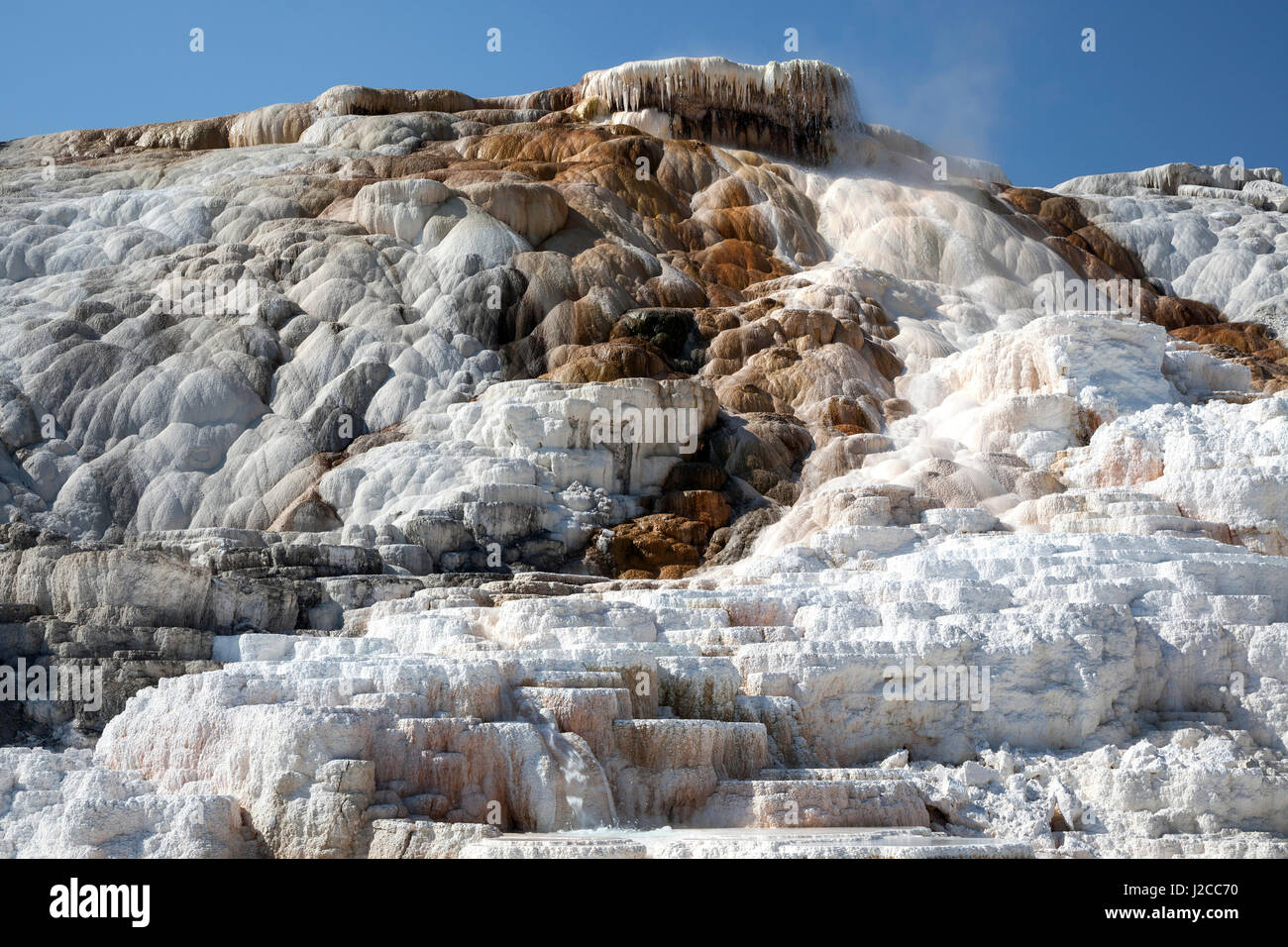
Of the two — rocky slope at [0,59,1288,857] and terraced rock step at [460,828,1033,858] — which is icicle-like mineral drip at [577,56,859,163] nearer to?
rocky slope at [0,59,1288,857]

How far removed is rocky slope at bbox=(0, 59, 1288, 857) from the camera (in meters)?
9.81

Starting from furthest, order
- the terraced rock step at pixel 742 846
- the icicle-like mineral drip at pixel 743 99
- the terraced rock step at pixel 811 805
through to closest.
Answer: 1. the icicle-like mineral drip at pixel 743 99
2. the terraced rock step at pixel 811 805
3. the terraced rock step at pixel 742 846

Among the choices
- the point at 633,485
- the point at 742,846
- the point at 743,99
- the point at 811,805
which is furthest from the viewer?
the point at 743,99

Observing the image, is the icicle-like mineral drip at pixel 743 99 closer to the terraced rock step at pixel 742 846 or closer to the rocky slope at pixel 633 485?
the rocky slope at pixel 633 485

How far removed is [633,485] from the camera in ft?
66.6

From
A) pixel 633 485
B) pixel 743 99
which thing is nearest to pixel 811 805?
pixel 633 485

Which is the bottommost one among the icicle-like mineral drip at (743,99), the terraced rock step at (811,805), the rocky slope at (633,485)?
the terraced rock step at (811,805)

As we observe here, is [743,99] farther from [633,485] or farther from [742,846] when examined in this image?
[742,846]

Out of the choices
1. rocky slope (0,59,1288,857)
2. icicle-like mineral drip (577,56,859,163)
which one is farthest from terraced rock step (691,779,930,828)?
icicle-like mineral drip (577,56,859,163)

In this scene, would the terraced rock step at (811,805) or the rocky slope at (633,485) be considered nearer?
the terraced rock step at (811,805)

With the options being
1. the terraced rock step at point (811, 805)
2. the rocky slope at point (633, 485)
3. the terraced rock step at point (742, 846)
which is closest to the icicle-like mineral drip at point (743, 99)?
the rocky slope at point (633, 485)

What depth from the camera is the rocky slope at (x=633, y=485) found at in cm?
981
